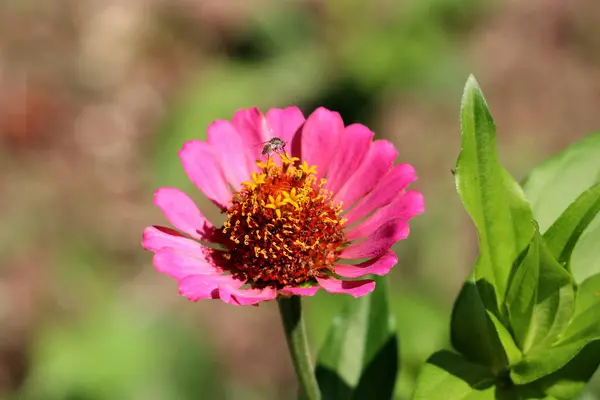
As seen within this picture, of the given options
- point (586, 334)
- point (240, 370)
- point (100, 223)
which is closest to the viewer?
point (586, 334)

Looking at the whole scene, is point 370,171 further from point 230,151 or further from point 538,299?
point 538,299

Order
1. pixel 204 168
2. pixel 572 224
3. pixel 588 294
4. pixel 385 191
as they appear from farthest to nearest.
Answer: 1. pixel 204 168
2. pixel 385 191
3. pixel 588 294
4. pixel 572 224

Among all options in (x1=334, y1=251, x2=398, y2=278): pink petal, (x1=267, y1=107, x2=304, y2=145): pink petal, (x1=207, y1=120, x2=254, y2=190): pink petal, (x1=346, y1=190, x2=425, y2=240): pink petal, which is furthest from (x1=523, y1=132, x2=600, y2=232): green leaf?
(x1=207, y1=120, x2=254, y2=190): pink petal

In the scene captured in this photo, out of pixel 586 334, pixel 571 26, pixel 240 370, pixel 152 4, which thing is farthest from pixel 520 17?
pixel 586 334

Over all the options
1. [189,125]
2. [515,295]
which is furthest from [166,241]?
[189,125]

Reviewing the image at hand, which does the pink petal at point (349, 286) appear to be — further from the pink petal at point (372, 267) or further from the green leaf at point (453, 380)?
the green leaf at point (453, 380)

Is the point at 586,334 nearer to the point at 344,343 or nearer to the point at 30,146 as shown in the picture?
the point at 344,343
